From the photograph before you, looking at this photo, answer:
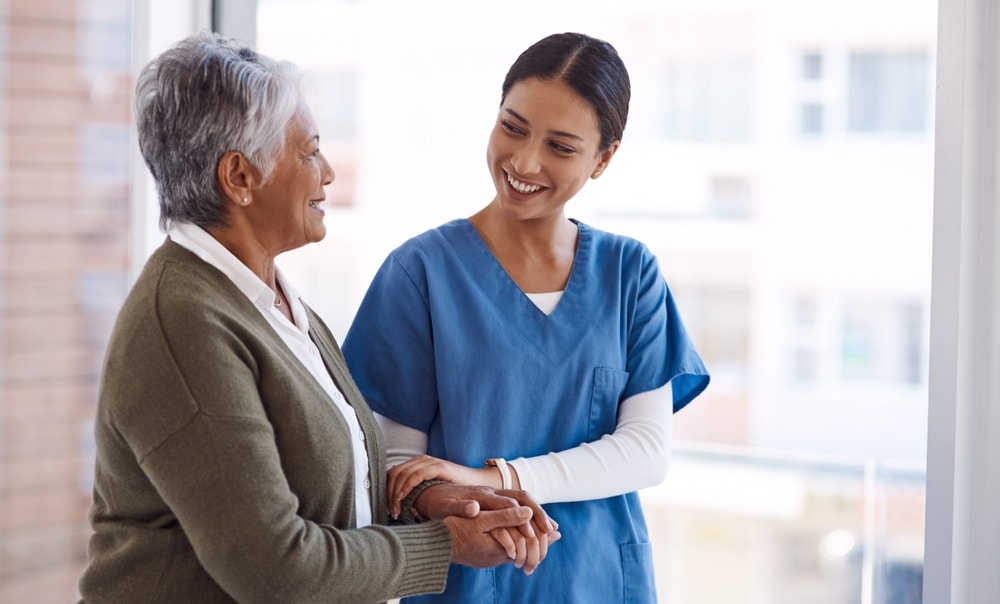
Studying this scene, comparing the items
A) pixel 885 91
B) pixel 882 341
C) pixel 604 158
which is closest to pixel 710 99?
pixel 885 91

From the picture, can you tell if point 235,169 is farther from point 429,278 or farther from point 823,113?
point 823,113

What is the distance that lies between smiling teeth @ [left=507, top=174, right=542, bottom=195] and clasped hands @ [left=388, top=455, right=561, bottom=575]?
408 mm

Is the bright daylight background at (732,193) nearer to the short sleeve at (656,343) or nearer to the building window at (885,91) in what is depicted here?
the building window at (885,91)

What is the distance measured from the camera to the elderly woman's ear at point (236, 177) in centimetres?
112

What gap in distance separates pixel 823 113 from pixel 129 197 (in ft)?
23.1

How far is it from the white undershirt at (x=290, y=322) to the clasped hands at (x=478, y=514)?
0.07 metres

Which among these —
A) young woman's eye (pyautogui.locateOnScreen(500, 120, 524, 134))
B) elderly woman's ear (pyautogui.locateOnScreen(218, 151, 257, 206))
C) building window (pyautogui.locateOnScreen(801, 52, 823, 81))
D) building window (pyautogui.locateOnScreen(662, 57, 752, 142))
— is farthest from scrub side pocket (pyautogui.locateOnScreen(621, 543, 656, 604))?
building window (pyautogui.locateOnScreen(801, 52, 823, 81))

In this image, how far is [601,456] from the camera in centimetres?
140

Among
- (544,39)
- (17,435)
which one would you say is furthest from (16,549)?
(544,39)

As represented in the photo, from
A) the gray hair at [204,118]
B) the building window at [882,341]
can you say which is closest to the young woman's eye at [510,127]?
the gray hair at [204,118]

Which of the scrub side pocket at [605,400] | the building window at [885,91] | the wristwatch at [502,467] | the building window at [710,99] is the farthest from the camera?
the building window at [710,99]

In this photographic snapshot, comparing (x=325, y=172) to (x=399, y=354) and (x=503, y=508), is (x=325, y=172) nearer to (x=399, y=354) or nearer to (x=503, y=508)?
(x=399, y=354)

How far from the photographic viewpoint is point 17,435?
1968 mm

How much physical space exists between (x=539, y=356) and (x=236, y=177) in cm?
52
